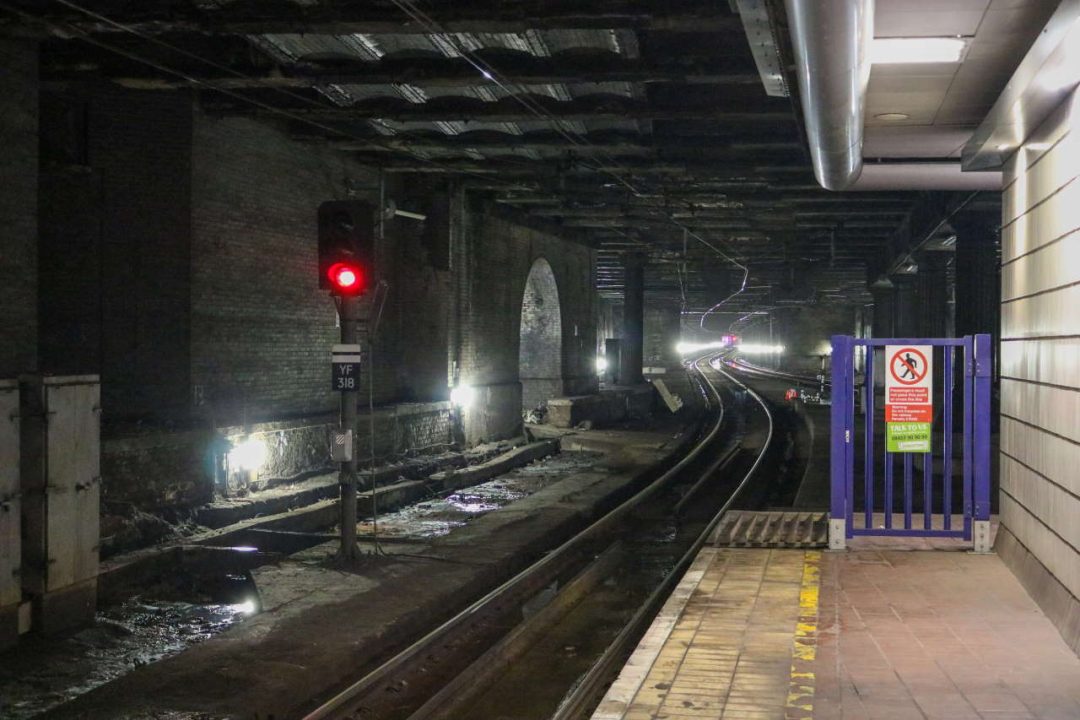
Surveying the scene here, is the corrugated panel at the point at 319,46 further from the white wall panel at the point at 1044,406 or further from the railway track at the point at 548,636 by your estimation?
the white wall panel at the point at 1044,406

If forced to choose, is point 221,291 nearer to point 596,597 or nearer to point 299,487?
point 299,487

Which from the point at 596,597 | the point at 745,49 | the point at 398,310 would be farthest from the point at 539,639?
the point at 398,310

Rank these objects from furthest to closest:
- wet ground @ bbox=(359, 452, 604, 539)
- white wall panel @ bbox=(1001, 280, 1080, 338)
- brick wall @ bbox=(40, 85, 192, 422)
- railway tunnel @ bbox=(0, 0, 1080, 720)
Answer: wet ground @ bbox=(359, 452, 604, 539)
brick wall @ bbox=(40, 85, 192, 422)
railway tunnel @ bbox=(0, 0, 1080, 720)
white wall panel @ bbox=(1001, 280, 1080, 338)

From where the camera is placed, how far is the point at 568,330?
1136 inches

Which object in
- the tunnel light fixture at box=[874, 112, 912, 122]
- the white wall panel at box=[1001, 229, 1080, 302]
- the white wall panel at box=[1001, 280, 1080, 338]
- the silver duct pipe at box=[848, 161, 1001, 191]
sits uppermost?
the tunnel light fixture at box=[874, 112, 912, 122]

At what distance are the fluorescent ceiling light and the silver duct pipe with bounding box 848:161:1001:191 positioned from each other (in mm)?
3856

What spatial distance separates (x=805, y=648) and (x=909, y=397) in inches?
130

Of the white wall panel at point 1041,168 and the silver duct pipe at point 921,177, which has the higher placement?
the silver duct pipe at point 921,177

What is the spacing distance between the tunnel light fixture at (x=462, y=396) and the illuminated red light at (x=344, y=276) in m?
9.93

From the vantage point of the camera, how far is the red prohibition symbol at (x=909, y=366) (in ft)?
28.9

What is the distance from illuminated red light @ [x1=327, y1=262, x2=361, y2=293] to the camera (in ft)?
33.2

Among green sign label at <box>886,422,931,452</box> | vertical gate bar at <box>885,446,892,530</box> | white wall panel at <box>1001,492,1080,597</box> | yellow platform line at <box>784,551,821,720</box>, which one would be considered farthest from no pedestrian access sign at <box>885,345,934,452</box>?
yellow platform line at <box>784,551,821,720</box>

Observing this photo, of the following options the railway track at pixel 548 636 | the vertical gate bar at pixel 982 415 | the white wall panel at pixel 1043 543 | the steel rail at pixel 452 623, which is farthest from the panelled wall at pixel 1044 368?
the steel rail at pixel 452 623

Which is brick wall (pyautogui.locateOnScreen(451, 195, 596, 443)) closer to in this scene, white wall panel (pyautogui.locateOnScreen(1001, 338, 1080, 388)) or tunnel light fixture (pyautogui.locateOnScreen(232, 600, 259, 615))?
tunnel light fixture (pyautogui.locateOnScreen(232, 600, 259, 615))
